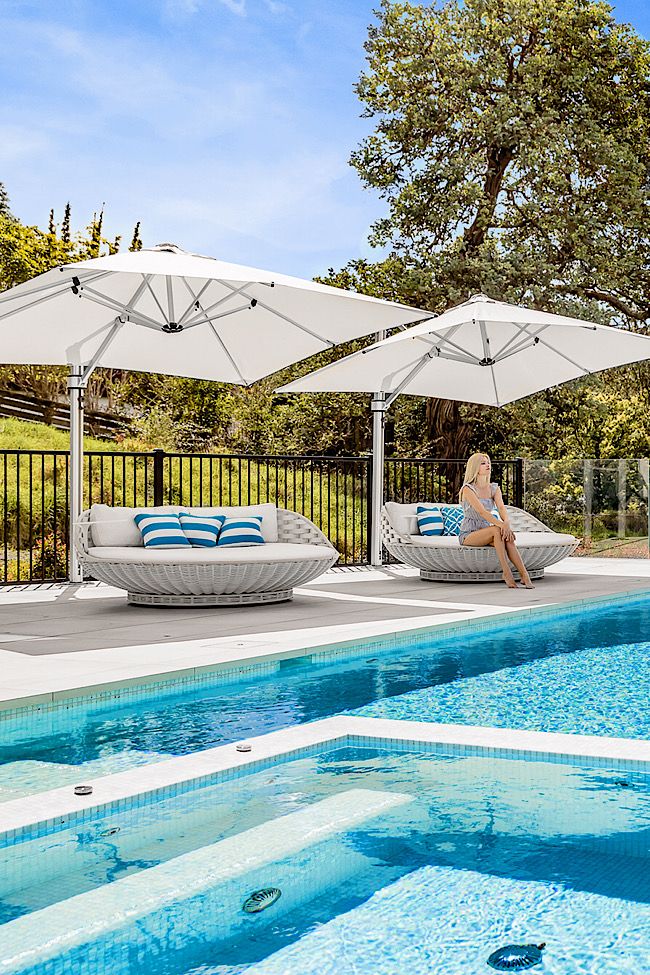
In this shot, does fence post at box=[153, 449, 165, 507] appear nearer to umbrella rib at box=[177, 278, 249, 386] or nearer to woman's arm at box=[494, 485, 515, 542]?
umbrella rib at box=[177, 278, 249, 386]

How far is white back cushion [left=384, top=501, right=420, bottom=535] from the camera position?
1045 cm

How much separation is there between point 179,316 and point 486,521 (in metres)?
3.32

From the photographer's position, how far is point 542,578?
10.7 metres

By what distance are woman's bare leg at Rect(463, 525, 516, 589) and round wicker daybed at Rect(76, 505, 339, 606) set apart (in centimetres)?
176

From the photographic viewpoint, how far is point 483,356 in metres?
11.1

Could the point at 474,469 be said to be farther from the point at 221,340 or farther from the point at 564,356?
the point at 221,340

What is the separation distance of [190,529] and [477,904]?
6.22 meters

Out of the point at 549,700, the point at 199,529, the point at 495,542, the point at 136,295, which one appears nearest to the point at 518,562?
the point at 495,542

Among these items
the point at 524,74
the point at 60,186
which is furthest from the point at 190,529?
the point at 60,186

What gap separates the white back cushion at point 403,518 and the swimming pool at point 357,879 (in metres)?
6.61

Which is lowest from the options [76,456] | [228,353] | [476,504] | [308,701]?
[308,701]

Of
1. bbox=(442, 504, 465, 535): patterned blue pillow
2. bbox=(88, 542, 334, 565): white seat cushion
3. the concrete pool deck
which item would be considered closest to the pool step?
the concrete pool deck

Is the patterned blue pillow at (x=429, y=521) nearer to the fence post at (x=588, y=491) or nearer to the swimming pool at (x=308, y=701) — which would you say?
the swimming pool at (x=308, y=701)

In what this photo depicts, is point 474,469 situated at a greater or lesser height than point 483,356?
lesser
